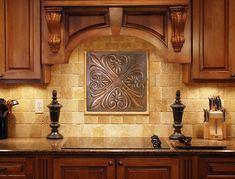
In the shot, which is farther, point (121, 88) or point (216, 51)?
point (121, 88)

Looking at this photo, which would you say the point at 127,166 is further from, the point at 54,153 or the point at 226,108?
the point at 226,108

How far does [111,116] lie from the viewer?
364cm

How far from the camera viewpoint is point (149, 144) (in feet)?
10.7

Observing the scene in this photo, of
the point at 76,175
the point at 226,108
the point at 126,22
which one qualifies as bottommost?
the point at 76,175

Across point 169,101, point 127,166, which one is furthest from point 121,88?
point 127,166

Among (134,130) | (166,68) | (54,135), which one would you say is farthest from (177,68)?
(54,135)

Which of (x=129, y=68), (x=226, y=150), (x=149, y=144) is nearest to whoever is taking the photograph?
(x=226, y=150)

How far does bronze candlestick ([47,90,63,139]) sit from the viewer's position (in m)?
3.41

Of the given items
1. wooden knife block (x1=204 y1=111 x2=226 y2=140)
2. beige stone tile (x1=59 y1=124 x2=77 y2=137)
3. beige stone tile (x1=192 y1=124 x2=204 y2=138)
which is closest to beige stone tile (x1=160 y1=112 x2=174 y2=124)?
beige stone tile (x1=192 y1=124 x2=204 y2=138)

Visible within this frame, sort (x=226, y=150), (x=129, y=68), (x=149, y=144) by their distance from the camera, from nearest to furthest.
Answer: (x=226, y=150), (x=149, y=144), (x=129, y=68)

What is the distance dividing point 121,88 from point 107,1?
871mm

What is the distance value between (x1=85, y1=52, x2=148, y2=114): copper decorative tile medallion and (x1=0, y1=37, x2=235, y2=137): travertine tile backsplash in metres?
0.06

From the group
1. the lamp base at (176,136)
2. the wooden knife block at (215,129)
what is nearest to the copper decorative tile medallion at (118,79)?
the lamp base at (176,136)

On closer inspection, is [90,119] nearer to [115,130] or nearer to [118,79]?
[115,130]
